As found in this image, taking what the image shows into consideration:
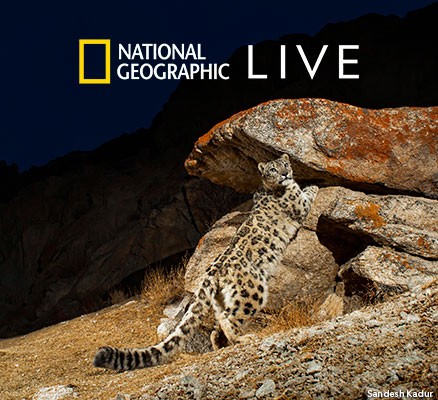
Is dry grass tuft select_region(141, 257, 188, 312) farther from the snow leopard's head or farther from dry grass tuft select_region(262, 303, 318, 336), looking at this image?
the snow leopard's head

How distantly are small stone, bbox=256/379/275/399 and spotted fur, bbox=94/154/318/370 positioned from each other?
1.83m

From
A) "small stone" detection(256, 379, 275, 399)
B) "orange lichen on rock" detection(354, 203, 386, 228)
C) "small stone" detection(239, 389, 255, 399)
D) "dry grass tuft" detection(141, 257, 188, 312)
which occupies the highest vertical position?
"orange lichen on rock" detection(354, 203, 386, 228)

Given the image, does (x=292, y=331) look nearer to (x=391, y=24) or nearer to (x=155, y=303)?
(x=155, y=303)

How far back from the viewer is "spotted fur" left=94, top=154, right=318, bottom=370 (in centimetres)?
645

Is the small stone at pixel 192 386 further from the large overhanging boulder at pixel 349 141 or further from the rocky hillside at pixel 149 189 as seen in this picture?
the rocky hillside at pixel 149 189

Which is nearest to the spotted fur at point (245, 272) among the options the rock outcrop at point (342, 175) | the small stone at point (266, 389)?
the rock outcrop at point (342, 175)

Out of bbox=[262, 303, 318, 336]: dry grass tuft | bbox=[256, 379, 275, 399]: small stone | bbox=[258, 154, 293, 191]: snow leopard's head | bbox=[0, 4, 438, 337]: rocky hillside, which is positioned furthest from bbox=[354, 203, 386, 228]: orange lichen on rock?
bbox=[0, 4, 438, 337]: rocky hillside

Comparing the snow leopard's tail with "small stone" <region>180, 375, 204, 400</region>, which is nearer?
"small stone" <region>180, 375, 204, 400</region>

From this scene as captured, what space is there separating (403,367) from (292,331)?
1.52 metres

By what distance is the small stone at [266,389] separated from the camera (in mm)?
4680

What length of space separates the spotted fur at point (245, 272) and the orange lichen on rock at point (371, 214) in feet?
3.20

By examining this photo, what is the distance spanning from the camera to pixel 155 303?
1042 cm

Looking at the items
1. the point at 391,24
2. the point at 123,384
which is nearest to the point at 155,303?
the point at 123,384

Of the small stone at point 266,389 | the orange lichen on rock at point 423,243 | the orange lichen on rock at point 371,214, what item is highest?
the orange lichen on rock at point 371,214
